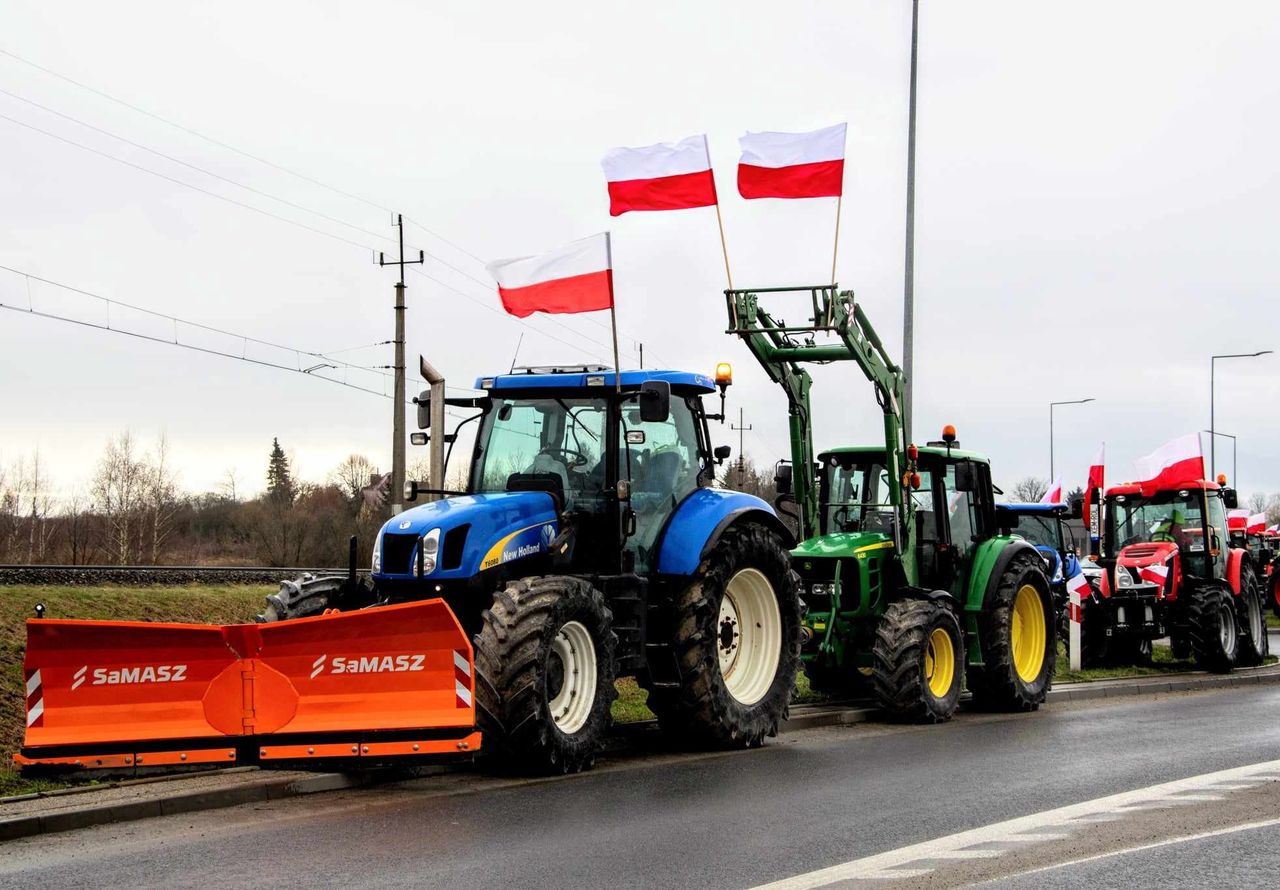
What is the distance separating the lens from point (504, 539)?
11.3 metres

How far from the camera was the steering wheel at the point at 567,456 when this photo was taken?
12.2 m

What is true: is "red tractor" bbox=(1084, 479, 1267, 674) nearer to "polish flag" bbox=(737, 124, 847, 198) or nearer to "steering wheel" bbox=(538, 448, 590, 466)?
"polish flag" bbox=(737, 124, 847, 198)

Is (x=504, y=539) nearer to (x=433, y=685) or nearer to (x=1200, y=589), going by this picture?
(x=433, y=685)

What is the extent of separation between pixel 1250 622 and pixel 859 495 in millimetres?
9275

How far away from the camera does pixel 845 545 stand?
1560cm

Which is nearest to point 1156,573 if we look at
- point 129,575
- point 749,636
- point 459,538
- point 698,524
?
point 749,636

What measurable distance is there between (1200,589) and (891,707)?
27.9 ft

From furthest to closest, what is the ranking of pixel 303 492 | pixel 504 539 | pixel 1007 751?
pixel 303 492
pixel 1007 751
pixel 504 539

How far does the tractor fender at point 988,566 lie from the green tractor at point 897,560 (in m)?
0.02

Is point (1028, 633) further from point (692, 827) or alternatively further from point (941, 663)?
point (692, 827)

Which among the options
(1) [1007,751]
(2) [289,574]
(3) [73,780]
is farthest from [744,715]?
(2) [289,574]

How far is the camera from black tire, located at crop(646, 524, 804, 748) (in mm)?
12211

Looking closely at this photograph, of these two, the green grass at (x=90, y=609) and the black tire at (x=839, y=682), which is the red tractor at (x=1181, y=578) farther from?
the green grass at (x=90, y=609)

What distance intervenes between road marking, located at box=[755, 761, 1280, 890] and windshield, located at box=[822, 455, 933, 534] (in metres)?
5.78
